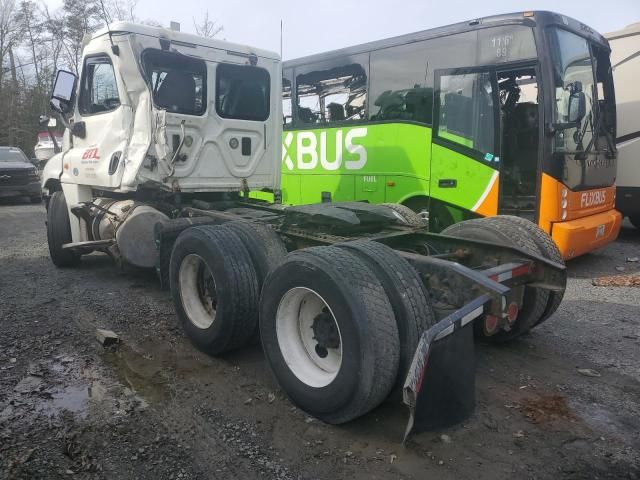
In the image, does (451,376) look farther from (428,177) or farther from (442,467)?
(428,177)

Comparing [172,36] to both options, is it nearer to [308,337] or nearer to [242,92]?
[242,92]

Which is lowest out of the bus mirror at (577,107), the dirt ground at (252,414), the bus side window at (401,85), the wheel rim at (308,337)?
the dirt ground at (252,414)

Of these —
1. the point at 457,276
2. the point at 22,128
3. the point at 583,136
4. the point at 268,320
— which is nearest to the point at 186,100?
the point at 268,320

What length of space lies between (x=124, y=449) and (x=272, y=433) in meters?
0.81

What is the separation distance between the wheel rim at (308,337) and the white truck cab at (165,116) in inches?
117

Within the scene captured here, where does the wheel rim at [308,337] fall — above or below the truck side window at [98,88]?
below

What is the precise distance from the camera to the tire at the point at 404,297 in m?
2.90

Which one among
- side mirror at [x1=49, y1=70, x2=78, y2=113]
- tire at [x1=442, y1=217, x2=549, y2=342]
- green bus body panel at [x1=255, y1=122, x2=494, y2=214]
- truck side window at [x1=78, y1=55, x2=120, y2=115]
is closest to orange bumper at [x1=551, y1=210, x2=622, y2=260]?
green bus body panel at [x1=255, y1=122, x2=494, y2=214]

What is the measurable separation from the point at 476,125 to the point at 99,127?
479 centimetres

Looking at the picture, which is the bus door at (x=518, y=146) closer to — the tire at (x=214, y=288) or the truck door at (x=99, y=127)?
the tire at (x=214, y=288)

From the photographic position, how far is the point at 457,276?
3.03m

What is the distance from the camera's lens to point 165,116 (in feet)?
18.1

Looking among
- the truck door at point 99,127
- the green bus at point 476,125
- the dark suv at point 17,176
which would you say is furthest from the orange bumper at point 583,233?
the dark suv at point 17,176

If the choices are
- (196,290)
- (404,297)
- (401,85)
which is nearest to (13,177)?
(401,85)
